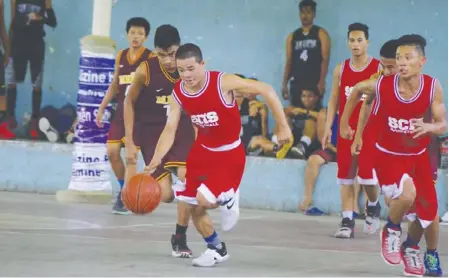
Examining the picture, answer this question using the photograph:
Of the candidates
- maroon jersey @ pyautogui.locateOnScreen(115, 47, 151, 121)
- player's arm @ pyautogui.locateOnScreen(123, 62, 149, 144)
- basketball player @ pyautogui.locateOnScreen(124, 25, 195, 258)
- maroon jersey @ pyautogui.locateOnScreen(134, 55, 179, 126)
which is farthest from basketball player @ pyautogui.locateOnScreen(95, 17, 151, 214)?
player's arm @ pyautogui.locateOnScreen(123, 62, 149, 144)

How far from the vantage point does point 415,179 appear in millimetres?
11023

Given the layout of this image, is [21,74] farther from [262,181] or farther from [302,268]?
[302,268]

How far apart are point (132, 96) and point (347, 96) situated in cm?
247

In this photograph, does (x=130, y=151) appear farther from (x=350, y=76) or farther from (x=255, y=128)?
(x=255, y=128)

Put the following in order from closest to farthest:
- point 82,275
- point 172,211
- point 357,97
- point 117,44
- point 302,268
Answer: point 82,275
point 302,268
point 357,97
point 172,211
point 117,44

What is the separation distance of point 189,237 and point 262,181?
478 cm

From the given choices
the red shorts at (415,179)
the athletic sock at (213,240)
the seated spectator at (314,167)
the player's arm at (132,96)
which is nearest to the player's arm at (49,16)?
the seated spectator at (314,167)

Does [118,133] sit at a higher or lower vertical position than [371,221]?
higher

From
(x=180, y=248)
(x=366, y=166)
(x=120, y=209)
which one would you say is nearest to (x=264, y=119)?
(x=120, y=209)

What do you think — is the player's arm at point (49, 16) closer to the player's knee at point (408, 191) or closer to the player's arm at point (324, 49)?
the player's arm at point (324, 49)

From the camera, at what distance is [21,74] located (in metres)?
20.2

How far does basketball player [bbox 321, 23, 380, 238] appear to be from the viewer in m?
14.6

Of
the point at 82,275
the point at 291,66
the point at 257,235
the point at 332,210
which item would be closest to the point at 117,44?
the point at 291,66

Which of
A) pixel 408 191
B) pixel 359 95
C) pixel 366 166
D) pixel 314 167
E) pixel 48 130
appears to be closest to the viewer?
pixel 408 191
